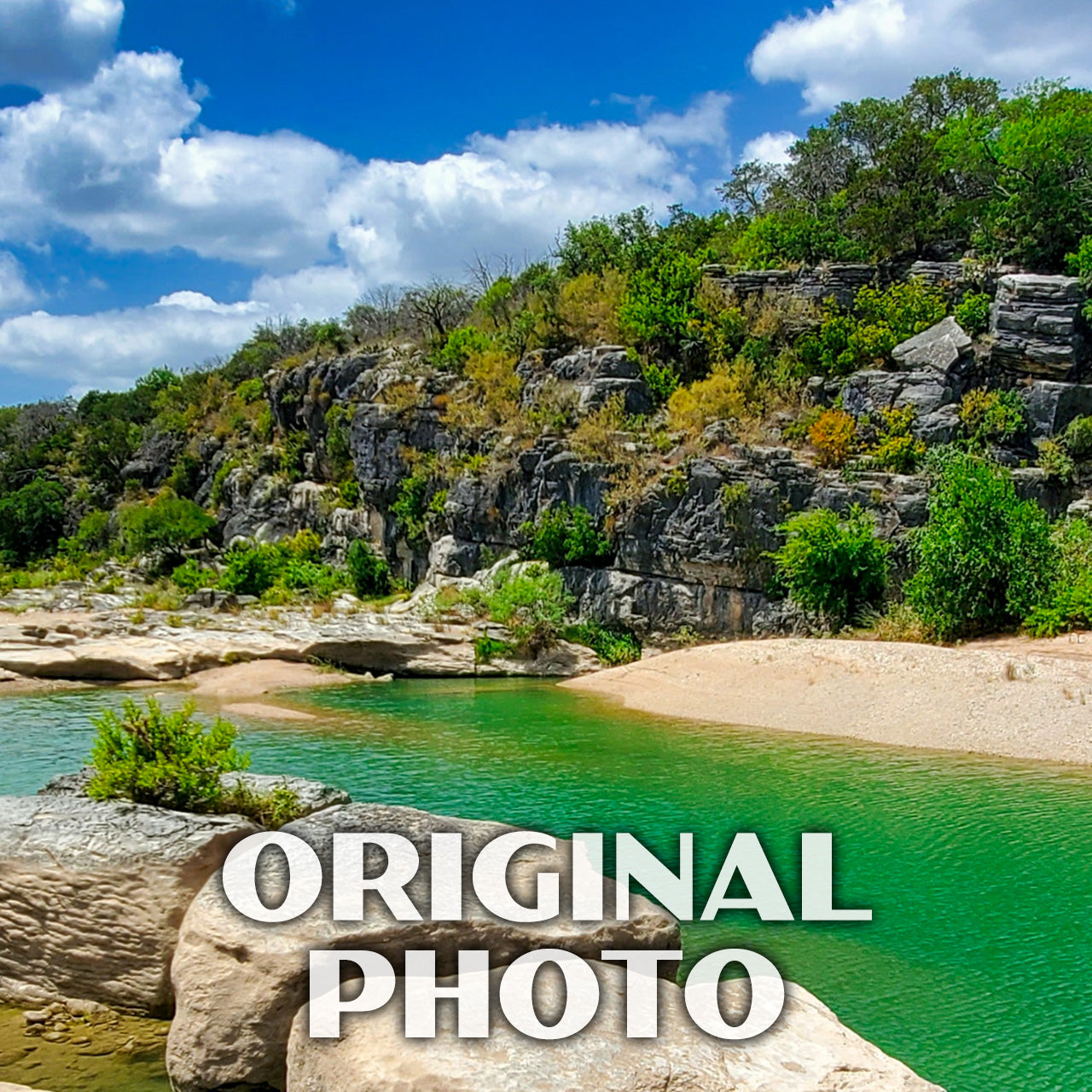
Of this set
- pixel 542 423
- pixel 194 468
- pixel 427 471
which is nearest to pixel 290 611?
pixel 427 471

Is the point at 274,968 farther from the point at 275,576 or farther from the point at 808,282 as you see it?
the point at 808,282

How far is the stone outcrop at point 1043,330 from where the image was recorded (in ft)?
92.9

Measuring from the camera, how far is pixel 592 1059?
5.05 m

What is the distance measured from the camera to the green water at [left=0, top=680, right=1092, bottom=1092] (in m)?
7.02

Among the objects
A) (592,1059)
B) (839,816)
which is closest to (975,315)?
(839,816)

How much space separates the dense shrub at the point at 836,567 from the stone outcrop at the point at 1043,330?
826cm

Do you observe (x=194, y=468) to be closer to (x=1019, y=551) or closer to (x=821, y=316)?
(x=821, y=316)

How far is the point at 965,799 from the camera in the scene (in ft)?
42.7

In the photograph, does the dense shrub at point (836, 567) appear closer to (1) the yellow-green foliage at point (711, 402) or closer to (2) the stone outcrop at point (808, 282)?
(1) the yellow-green foliage at point (711, 402)

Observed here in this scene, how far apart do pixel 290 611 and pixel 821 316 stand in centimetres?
1999

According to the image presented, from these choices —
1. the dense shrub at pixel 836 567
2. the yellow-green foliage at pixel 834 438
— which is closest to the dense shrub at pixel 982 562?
the dense shrub at pixel 836 567

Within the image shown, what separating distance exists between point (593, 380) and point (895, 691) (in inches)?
664

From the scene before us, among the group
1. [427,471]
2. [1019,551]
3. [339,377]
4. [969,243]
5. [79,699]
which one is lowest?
[79,699]

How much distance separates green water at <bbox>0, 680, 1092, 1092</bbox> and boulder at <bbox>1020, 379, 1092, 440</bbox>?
49.5ft
